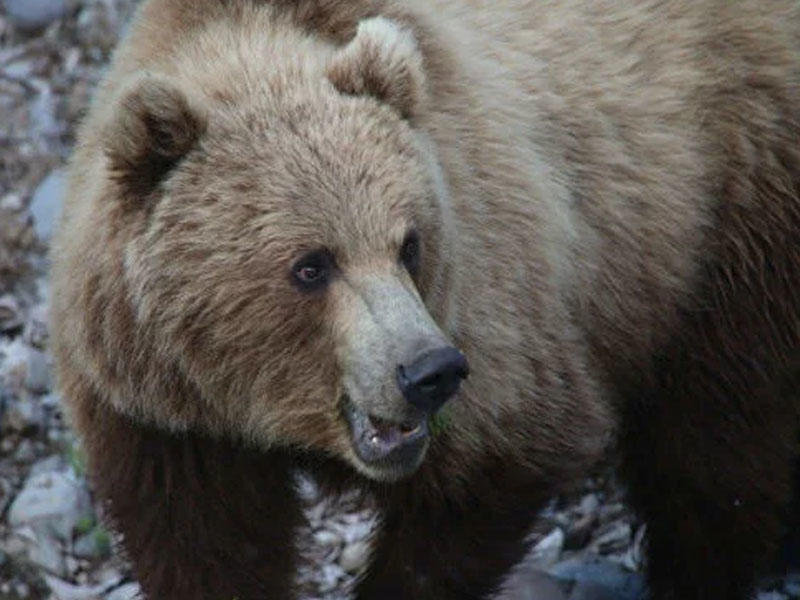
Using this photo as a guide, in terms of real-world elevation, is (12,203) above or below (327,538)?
above

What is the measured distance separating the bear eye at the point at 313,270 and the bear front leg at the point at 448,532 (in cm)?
81

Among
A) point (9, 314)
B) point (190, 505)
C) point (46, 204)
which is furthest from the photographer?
point (46, 204)

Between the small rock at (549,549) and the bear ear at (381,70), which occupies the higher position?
the bear ear at (381,70)

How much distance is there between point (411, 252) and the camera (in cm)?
519

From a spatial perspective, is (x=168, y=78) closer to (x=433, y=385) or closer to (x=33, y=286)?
(x=433, y=385)

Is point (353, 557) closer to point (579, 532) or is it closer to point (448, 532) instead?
point (579, 532)

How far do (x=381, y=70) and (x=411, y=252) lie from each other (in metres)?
0.54

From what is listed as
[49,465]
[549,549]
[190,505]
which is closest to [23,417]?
[49,465]

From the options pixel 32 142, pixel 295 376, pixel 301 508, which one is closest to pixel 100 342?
pixel 295 376

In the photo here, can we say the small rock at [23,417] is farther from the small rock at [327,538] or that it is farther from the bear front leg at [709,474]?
the bear front leg at [709,474]

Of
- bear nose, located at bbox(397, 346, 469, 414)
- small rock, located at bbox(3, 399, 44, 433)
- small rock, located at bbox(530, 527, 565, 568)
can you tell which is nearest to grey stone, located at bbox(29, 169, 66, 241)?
small rock, located at bbox(3, 399, 44, 433)

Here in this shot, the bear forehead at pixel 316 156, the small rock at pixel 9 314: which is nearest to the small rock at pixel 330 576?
the small rock at pixel 9 314

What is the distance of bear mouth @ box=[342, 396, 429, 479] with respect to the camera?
5.08 m

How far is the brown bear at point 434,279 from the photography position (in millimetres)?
5148
